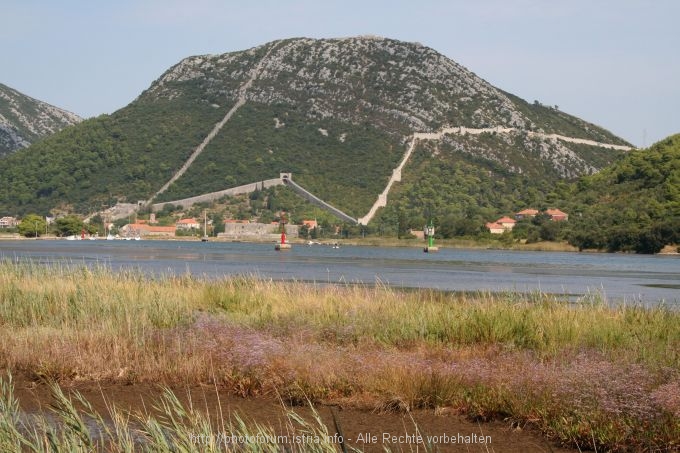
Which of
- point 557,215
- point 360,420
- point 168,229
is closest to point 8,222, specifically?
point 168,229

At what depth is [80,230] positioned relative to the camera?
483 feet

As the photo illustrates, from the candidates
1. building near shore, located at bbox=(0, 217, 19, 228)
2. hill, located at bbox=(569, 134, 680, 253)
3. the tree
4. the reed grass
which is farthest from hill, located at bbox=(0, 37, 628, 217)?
the reed grass

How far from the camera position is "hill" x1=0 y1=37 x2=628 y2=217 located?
153125 mm

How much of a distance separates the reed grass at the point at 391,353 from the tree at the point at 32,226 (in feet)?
431

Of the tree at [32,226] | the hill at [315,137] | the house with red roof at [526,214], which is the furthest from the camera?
the hill at [315,137]

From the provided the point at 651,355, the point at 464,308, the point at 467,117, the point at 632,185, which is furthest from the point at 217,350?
the point at 467,117

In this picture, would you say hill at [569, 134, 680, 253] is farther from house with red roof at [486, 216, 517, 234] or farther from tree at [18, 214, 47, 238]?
tree at [18, 214, 47, 238]

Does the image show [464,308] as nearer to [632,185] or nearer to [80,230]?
[632,185]

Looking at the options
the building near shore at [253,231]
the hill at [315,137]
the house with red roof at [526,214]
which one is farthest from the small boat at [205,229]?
the house with red roof at [526,214]

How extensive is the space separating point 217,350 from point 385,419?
3.17 m

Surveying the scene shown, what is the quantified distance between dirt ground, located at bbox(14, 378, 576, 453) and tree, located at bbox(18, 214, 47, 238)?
13703 centimetres

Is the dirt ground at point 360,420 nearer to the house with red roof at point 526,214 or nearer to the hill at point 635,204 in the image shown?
the hill at point 635,204

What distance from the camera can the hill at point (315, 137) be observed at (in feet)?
502

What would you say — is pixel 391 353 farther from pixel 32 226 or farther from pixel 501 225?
pixel 32 226
